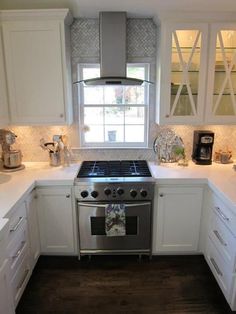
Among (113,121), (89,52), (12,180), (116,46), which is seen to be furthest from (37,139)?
(116,46)

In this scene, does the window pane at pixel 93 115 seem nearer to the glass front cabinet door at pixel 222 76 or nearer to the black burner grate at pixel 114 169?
the black burner grate at pixel 114 169

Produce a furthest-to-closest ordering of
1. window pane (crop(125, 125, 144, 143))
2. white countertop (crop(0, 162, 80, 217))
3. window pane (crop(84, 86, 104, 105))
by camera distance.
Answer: window pane (crop(125, 125, 144, 143)), window pane (crop(84, 86, 104, 105)), white countertop (crop(0, 162, 80, 217))

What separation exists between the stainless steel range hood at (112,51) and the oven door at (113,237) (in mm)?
1197

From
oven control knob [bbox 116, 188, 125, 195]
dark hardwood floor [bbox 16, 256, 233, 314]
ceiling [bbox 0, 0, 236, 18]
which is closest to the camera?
dark hardwood floor [bbox 16, 256, 233, 314]

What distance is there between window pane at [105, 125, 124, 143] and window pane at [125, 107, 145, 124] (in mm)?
125

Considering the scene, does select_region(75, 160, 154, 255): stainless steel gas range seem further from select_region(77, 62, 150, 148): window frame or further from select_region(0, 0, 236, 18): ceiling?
select_region(0, 0, 236, 18): ceiling

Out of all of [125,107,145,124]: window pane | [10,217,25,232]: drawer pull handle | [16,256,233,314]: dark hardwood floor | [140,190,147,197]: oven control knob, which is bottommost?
[16,256,233,314]: dark hardwood floor

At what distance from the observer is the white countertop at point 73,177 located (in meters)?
2.12

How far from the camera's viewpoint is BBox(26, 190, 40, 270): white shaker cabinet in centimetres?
232

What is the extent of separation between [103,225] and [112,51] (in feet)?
5.67

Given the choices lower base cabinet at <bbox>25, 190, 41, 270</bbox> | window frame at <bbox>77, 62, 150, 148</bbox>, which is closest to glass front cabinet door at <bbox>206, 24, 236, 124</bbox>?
window frame at <bbox>77, 62, 150, 148</bbox>

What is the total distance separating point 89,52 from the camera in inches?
110

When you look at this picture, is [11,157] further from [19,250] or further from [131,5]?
[131,5]

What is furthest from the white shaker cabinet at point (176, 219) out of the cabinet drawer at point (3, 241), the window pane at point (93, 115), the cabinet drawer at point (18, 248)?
the cabinet drawer at point (3, 241)
